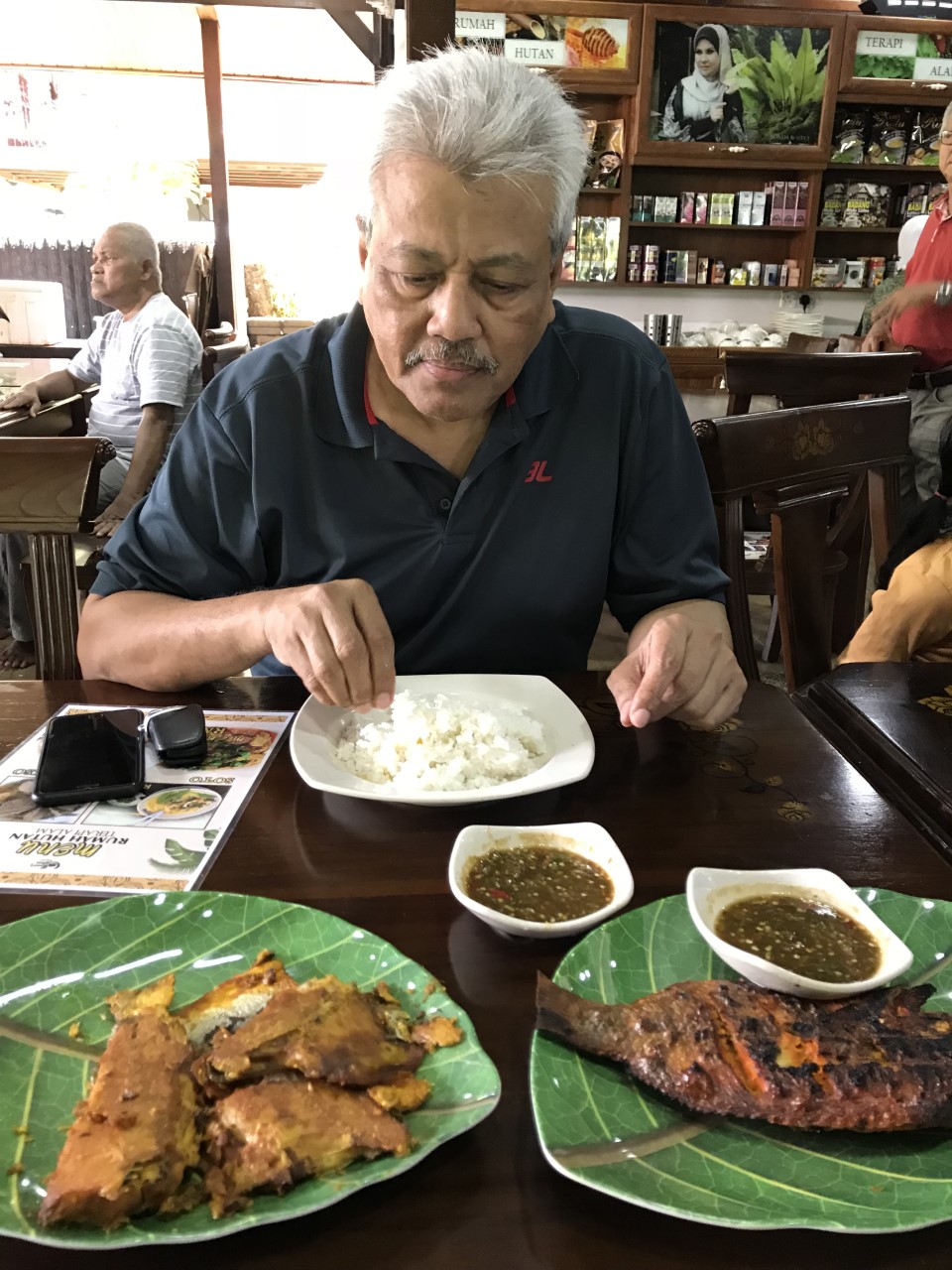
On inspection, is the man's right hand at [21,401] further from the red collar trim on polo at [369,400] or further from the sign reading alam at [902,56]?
the sign reading alam at [902,56]

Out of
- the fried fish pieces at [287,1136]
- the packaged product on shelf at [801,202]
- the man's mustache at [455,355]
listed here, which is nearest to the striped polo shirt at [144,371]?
the man's mustache at [455,355]

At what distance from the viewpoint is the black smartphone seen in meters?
1.02

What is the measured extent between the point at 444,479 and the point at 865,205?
240 inches

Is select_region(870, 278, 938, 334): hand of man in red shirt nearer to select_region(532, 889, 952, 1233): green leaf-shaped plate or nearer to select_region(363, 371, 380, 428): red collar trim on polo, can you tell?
select_region(363, 371, 380, 428): red collar trim on polo

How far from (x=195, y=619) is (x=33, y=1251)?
0.90m

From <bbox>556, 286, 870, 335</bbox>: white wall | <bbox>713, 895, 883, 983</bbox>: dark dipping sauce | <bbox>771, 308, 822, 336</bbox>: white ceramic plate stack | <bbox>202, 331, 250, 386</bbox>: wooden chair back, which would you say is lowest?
<bbox>713, 895, 883, 983</bbox>: dark dipping sauce

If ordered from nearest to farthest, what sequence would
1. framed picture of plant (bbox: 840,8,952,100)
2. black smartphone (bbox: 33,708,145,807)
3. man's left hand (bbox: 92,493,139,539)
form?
black smartphone (bbox: 33,708,145,807) → man's left hand (bbox: 92,493,139,539) → framed picture of plant (bbox: 840,8,952,100)

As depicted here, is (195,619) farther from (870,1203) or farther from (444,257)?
(870,1203)

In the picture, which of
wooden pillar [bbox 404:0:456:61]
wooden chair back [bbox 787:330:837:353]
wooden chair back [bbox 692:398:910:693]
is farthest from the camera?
wooden chair back [bbox 787:330:837:353]

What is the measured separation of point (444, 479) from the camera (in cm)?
152

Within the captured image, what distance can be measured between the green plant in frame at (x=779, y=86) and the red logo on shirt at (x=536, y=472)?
18.2 ft

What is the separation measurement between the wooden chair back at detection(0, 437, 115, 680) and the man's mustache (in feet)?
2.14

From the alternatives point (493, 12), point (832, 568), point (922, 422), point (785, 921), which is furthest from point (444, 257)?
point (493, 12)

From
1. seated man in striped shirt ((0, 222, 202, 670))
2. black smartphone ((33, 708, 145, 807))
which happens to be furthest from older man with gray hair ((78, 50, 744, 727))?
seated man in striped shirt ((0, 222, 202, 670))
